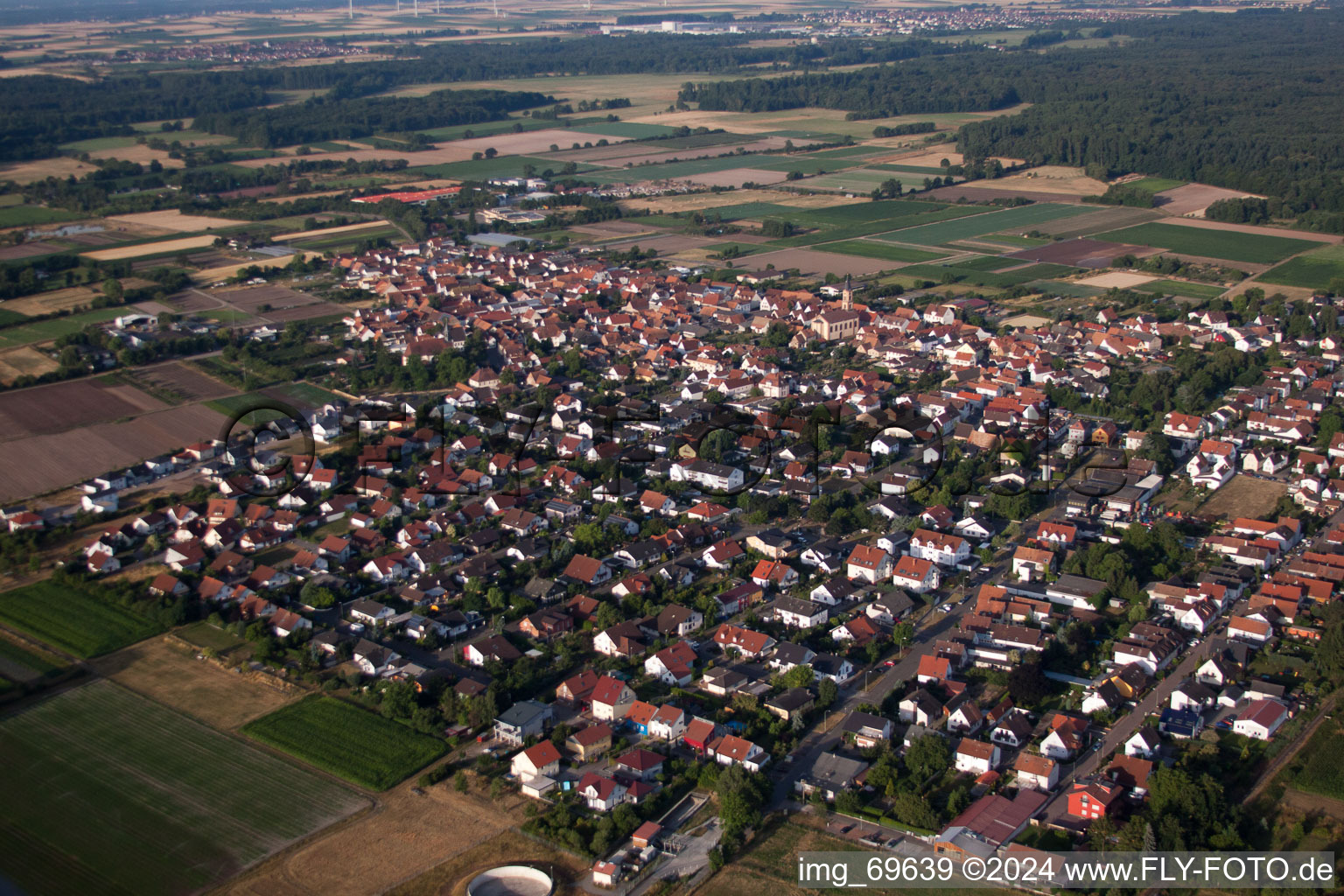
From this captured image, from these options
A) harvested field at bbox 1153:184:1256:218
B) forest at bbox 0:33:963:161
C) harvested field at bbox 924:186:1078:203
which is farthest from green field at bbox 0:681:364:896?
forest at bbox 0:33:963:161

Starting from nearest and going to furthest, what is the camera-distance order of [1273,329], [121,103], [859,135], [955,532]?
[955,532] < [1273,329] < [859,135] < [121,103]

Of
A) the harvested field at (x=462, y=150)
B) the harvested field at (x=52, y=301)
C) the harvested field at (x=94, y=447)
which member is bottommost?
the harvested field at (x=94, y=447)

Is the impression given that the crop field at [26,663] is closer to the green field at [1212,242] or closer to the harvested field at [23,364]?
the harvested field at [23,364]

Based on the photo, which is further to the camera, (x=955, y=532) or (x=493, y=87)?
(x=493, y=87)

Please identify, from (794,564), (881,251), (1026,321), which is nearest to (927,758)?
(794,564)

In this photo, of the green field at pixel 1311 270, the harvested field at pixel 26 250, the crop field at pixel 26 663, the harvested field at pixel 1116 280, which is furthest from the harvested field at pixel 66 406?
the green field at pixel 1311 270

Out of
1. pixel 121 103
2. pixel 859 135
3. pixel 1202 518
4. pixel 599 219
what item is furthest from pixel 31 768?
pixel 121 103

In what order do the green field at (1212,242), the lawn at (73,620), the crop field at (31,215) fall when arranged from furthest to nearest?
1. the crop field at (31,215)
2. the green field at (1212,242)
3. the lawn at (73,620)

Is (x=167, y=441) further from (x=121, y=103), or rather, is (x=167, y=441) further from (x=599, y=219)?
(x=121, y=103)
